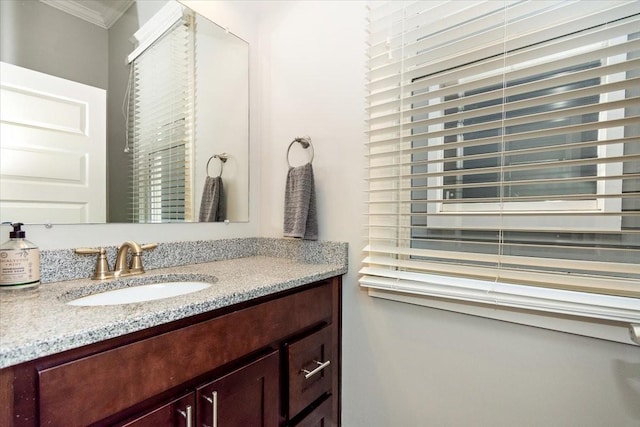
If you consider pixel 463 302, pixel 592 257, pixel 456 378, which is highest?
pixel 592 257

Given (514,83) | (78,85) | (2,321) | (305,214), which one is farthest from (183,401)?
(514,83)

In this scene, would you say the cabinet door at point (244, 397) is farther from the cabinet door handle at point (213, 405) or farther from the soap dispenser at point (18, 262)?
the soap dispenser at point (18, 262)

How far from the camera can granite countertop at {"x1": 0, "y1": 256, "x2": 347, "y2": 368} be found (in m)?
0.51

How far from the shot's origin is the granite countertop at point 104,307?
0.51m

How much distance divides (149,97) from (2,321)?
871mm

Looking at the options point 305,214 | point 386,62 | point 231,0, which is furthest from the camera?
point 231,0

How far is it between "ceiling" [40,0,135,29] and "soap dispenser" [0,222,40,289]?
0.69m

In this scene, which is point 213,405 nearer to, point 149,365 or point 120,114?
point 149,365

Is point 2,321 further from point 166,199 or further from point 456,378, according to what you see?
point 456,378

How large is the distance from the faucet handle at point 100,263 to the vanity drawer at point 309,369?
620 millimetres

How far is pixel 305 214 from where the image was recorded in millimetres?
1252

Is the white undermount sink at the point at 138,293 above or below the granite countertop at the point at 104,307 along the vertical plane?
below

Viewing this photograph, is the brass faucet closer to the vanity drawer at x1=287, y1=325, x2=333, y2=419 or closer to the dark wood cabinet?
the dark wood cabinet

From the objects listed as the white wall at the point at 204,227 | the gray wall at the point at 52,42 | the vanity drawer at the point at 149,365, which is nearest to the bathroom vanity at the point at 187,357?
the vanity drawer at the point at 149,365
